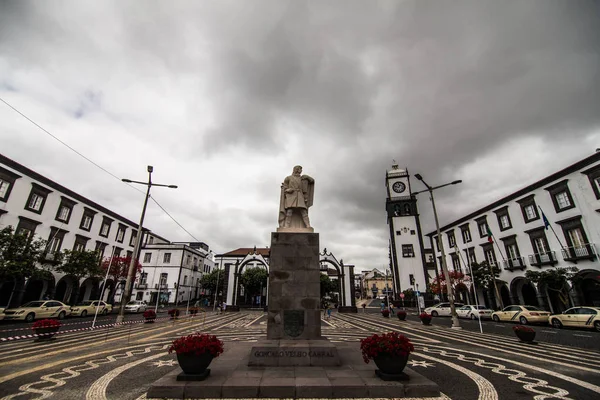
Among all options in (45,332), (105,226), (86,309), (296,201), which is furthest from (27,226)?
(296,201)

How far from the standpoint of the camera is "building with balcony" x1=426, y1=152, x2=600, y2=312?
A: 2157 centimetres

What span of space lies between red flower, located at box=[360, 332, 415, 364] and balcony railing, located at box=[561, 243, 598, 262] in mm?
25794

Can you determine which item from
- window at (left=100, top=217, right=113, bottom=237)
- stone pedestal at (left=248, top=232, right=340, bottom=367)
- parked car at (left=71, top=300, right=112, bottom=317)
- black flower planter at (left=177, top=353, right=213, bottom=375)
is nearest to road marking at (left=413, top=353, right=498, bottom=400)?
stone pedestal at (left=248, top=232, right=340, bottom=367)

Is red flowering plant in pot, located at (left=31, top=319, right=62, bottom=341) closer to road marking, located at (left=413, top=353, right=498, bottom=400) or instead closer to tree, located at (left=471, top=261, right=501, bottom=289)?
road marking, located at (left=413, top=353, right=498, bottom=400)

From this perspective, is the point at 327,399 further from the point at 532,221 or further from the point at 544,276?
the point at 532,221

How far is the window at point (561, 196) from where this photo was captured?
23.3 m

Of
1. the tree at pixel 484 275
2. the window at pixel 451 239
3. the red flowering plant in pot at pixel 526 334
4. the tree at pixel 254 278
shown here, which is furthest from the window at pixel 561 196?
the tree at pixel 254 278

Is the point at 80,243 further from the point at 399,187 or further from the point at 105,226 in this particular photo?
the point at 399,187

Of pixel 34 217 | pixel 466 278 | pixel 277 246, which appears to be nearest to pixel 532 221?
pixel 466 278

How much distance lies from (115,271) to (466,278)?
141ft

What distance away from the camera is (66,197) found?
28969 mm

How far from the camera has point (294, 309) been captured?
809 centimetres

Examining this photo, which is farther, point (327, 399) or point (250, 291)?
point (250, 291)

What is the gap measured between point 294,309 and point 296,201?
3699mm
